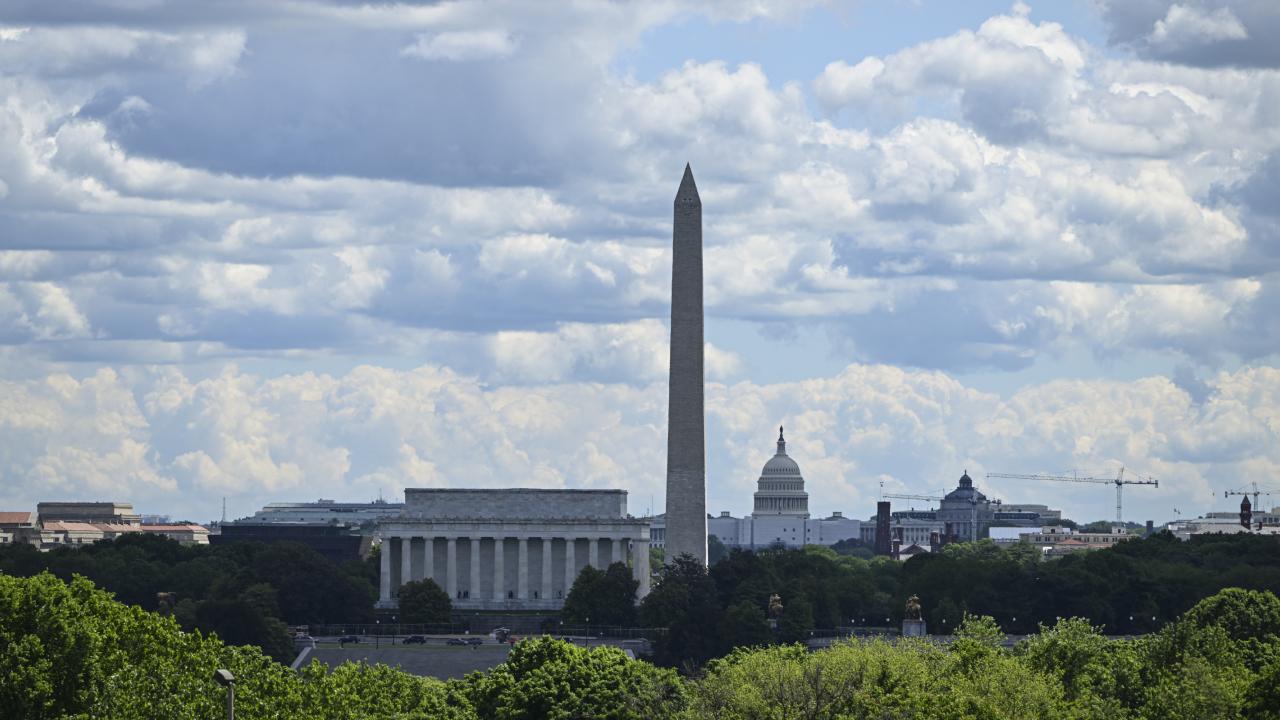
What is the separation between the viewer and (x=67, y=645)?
93.9m

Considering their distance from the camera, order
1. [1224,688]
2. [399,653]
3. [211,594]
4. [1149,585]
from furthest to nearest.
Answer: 1. [1149,585]
2. [211,594]
3. [399,653]
4. [1224,688]

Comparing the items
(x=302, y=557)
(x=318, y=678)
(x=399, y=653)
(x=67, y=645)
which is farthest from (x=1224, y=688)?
(x=302, y=557)

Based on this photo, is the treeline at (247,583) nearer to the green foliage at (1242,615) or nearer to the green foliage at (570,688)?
the green foliage at (1242,615)

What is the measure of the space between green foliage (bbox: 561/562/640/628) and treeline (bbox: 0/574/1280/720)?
5932cm

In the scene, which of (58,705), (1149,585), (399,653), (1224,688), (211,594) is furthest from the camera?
(1149,585)

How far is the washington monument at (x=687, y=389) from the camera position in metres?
183

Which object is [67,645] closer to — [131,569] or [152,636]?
[152,636]

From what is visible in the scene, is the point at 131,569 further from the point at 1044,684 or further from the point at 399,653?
the point at 1044,684

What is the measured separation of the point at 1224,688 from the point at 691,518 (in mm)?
90105

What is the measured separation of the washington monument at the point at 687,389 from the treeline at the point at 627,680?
180 feet

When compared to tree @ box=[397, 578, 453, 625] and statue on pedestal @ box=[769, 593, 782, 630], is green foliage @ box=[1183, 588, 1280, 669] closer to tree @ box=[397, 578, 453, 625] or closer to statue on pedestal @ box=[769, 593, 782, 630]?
statue on pedestal @ box=[769, 593, 782, 630]

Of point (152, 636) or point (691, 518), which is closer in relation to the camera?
point (152, 636)

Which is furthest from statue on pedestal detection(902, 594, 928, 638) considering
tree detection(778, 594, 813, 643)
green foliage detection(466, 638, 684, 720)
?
green foliage detection(466, 638, 684, 720)

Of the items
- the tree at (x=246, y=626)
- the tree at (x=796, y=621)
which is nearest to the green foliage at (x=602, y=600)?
the tree at (x=796, y=621)
